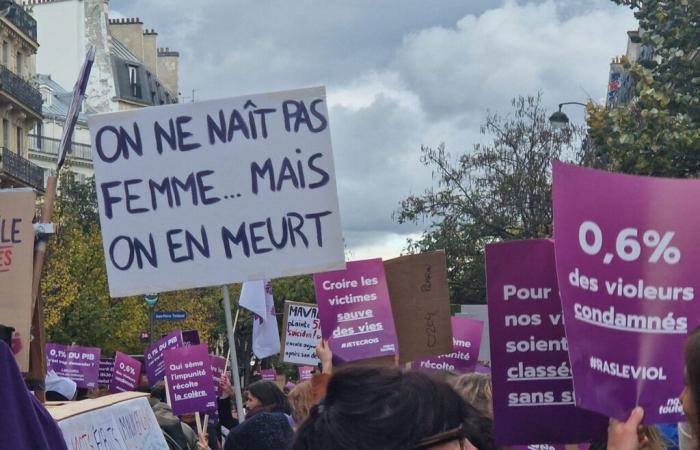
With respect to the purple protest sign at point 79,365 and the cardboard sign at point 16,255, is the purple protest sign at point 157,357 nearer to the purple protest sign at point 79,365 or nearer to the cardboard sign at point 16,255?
the purple protest sign at point 79,365

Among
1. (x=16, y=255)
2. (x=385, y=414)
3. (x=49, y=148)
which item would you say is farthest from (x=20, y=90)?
(x=385, y=414)

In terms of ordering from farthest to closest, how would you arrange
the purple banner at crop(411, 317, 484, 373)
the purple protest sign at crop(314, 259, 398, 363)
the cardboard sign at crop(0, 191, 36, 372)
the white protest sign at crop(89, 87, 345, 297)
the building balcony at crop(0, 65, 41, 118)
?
the building balcony at crop(0, 65, 41, 118)
the purple banner at crop(411, 317, 484, 373)
the purple protest sign at crop(314, 259, 398, 363)
the white protest sign at crop(89, 87, 345, 297)
the cardboard sign at crop(0, 191, 36, 372)

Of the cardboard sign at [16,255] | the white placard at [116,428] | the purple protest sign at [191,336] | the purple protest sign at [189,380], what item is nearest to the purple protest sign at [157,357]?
the purple protest sign at [191,336]

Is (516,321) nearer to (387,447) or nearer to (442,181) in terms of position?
(387,447)

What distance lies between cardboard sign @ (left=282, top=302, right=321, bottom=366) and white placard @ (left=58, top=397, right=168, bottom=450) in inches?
326

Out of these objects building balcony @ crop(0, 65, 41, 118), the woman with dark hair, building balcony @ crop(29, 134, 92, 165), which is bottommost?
the woman with dark hair

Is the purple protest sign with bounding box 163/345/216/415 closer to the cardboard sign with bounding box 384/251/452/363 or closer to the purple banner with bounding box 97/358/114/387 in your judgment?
the purple banner with bounding box 97/358/114/387

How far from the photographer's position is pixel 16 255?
5.42m

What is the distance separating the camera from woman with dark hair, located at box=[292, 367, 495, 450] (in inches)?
100

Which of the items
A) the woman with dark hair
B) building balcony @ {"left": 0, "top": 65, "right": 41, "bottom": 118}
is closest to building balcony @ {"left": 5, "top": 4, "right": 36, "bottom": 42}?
building balcony @ {"left": 0, "top": 65, "right": 41, "bottom": 118}

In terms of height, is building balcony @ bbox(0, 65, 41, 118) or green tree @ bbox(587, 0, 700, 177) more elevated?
building balcony @ bbox(0, 65, 41, 118)

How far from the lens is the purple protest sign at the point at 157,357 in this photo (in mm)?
15812

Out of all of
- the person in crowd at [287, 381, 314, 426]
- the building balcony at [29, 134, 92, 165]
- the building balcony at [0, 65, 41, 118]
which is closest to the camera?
the person in crowd at [287, 381, 314, 426]

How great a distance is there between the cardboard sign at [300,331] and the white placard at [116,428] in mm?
8285
